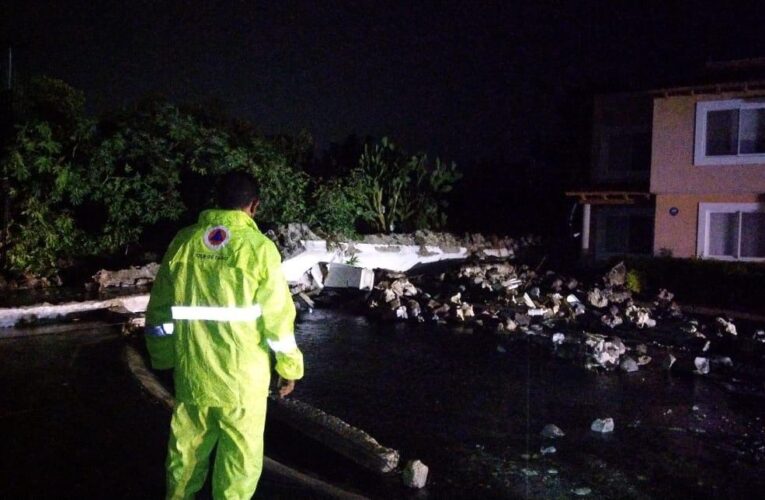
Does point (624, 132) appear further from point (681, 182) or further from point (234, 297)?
point (234, 297)

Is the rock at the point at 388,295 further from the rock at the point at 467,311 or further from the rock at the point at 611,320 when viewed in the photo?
the rock at the point at 611,320

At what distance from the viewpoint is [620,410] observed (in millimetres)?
7516

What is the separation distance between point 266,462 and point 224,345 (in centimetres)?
156

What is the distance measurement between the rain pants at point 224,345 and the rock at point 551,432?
368cm

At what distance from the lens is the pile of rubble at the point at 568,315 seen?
33.5 ft

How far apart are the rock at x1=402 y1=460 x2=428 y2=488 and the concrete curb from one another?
1.99ft

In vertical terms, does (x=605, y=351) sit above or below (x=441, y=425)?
above

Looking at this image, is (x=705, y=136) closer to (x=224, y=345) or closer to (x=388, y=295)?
(x=388, y=295)

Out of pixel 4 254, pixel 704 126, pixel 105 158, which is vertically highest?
pixel 704 126

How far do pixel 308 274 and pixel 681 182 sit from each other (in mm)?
9599

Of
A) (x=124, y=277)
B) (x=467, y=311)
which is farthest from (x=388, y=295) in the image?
(x=124, y=277)

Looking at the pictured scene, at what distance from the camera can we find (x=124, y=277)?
44.1 feet

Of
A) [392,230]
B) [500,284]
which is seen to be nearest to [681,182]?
[500,284]

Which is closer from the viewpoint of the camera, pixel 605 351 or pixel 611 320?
pixel 605 351
